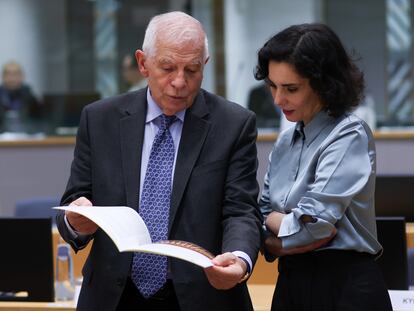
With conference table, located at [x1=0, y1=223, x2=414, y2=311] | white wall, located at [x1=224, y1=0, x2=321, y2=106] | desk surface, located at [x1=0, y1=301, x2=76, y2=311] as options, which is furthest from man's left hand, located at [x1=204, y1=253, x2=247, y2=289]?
white wall, located at [x1=224, y1=0, x2=321, y2=106]

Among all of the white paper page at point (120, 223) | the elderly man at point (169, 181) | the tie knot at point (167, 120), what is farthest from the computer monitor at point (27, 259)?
the white paper page at point (120, 223)

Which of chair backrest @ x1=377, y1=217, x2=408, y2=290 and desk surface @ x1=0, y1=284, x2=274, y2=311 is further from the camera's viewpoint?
desk surface @ x1=0, y1=284, x2=274, y2=311

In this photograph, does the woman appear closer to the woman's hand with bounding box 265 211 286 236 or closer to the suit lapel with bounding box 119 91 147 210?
the woman's hand with bounding box 265 211 286 236

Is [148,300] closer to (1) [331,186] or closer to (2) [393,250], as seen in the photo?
(1) [331,186]

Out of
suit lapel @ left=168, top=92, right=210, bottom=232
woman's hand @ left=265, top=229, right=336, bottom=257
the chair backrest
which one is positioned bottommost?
the chair backrest

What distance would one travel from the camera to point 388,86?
9.25 m

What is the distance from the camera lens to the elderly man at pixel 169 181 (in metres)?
2.58

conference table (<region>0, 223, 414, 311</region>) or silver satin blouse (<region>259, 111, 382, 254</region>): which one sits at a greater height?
silver satin blouse (<region>259, 111, 382, 254</region>)

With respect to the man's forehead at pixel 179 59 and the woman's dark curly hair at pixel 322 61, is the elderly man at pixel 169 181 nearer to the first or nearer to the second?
the man's forehead at pixel 179 59

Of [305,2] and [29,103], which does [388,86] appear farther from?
[29,103]

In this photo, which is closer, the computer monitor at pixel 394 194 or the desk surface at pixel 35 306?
the desk surface at pixel 35 306

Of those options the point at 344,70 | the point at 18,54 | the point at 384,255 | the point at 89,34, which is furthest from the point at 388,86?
the point at 344,70

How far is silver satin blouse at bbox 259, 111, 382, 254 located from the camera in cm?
260

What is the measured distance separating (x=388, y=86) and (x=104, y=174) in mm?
6944
